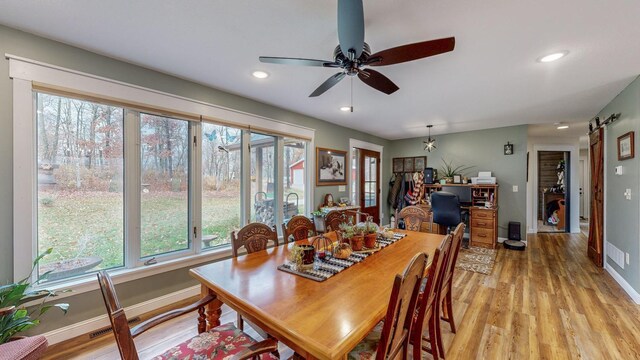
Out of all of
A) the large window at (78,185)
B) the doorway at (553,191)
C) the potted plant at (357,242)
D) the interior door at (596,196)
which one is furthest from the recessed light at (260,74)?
the doorway at (553,191)

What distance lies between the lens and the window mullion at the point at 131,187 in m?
2.38

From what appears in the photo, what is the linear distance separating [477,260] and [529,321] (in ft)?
5.87

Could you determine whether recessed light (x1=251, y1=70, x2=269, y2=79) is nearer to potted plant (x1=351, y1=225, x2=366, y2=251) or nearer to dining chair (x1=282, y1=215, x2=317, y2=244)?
dining chair (x1=282, y1=215, x2=317, y2=244)

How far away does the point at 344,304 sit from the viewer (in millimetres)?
1204

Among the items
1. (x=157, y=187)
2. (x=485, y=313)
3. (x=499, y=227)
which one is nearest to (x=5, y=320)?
(x=157, y=187)

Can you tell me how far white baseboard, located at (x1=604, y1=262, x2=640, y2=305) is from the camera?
2.69 m

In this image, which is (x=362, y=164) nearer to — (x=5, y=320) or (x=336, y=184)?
(x=336, y=184)

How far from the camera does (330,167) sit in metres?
A: 4.67

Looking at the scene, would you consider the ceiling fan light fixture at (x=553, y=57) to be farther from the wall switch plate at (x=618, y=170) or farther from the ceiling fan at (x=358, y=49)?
the wall switch plate at (x=618, y=170)

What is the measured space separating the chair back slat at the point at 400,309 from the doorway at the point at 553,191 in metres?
7.21

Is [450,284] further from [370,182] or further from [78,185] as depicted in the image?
[370,182]

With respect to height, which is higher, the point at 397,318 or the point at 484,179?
the point at 484,179

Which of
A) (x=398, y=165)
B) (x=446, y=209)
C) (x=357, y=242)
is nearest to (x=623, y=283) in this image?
(x=446, y=209)

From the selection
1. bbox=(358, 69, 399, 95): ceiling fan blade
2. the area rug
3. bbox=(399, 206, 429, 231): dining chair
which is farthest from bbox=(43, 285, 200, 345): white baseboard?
the area rug
